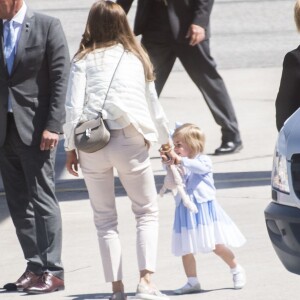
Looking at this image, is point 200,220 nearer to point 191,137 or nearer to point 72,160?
point 191,137

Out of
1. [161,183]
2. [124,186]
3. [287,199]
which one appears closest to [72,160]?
[124,186]

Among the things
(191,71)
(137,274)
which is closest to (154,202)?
(137,274)

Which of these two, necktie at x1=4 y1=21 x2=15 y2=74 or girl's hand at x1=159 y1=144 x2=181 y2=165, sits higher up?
necktie at x1=4 y1=21 x2=15 y2=74

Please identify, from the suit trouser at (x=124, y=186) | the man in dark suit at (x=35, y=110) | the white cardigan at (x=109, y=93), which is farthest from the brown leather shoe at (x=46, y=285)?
the white cardigan at (x=109, y=93)

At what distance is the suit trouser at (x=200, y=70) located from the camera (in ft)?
36.6

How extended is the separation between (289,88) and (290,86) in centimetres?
1

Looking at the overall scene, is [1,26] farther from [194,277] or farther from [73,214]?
[73,214]

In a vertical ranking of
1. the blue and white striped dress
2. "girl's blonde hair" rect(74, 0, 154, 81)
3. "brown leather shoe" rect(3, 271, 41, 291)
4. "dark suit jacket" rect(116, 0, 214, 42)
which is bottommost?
"brown leather shoe" rect(3, 271, 41, 291)

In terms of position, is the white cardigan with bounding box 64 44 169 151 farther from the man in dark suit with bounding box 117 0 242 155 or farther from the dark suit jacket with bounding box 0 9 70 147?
the man in dark suit with bounding box 117 0 242 155

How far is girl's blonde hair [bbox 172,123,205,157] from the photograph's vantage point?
717 centimetres

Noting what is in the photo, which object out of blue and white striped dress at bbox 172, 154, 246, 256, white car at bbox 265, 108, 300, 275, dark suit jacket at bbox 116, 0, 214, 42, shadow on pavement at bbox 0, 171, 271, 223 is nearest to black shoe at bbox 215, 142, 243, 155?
shadow on pavement at bbox 0, 171, 271, 223

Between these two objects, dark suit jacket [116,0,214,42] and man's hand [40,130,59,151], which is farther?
dark suit jacket [116,0,214,42]

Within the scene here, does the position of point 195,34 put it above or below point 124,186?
below

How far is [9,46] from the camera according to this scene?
7.31 m
